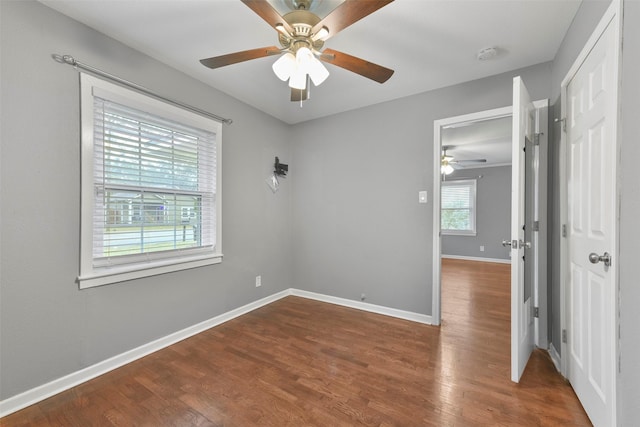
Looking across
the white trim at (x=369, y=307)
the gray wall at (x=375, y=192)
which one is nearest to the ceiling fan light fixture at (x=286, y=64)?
the gray wall at (x=375, y=192)

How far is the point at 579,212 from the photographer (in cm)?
162

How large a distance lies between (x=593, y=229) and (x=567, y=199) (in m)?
0.48

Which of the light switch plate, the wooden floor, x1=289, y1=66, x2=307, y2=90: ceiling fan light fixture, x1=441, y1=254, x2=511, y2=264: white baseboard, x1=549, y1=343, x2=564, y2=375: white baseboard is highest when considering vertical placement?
x1=289, y1=66, x2=307, y2=90: ceiling fan light fixture

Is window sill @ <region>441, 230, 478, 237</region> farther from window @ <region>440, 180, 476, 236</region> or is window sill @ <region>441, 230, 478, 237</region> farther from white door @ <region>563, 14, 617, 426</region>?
white door @ <region>563, 14, 617, 426</region>

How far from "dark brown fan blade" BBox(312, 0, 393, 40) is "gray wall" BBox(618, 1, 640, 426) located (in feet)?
3.37

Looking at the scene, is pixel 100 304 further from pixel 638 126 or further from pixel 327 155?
pixel 638 126

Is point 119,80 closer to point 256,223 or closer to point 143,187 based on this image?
point 143,187

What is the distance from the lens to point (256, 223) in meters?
3.27

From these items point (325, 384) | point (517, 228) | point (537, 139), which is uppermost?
point (537, 139)

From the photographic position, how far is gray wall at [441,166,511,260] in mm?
6281

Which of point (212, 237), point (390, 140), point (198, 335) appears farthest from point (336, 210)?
point (198, 335)

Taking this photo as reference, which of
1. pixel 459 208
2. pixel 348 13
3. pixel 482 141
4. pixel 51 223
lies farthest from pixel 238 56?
pixel 459 208

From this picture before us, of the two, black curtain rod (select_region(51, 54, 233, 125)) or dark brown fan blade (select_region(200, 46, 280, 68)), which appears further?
black curtain rod (select_region(51, 54, 233, 125))

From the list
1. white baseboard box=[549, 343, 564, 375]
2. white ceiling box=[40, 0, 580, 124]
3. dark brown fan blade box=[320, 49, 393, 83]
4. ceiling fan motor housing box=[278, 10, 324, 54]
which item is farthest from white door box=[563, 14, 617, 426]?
ceiling fan motor housing box=[278, 10, 324, 54]
